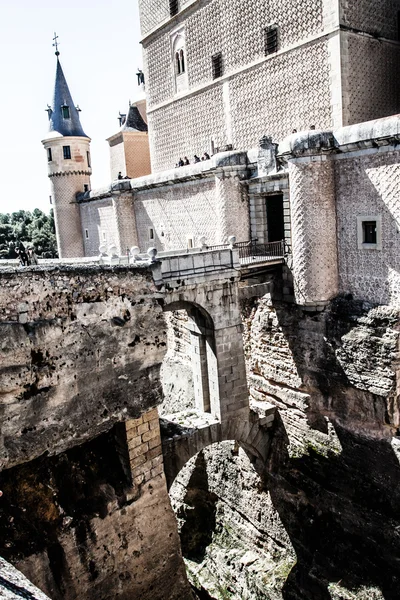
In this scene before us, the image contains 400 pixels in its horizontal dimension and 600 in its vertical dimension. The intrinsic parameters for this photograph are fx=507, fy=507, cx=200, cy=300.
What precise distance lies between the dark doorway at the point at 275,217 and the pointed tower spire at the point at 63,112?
13953 millimetres

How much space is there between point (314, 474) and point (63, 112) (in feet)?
67.5

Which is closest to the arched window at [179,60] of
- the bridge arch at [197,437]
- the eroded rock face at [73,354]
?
the bridge arch at [197,437]

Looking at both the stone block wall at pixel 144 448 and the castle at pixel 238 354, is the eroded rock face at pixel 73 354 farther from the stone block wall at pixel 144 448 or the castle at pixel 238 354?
the stone block wall at pixel 144 448

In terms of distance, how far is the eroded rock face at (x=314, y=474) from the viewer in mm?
11617

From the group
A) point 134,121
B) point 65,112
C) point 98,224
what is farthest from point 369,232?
point 134,121

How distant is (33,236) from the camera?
3966 cm

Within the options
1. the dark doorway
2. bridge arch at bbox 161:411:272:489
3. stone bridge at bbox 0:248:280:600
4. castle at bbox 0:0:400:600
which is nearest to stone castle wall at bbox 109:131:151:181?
castle at bbox 0:0:400:600

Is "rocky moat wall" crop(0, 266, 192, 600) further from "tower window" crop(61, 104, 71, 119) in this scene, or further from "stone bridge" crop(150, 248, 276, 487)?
"tower window" crop(61, 104, 71, 119)

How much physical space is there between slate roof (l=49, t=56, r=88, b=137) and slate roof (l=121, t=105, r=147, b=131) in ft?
12.7

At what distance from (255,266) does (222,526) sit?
8079mm

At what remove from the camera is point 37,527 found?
7.71m

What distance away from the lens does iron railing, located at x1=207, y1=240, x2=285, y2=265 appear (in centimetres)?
1326

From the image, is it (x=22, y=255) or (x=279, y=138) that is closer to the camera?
(x=22, y=255)

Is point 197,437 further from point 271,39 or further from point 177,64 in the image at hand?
point 177,64
